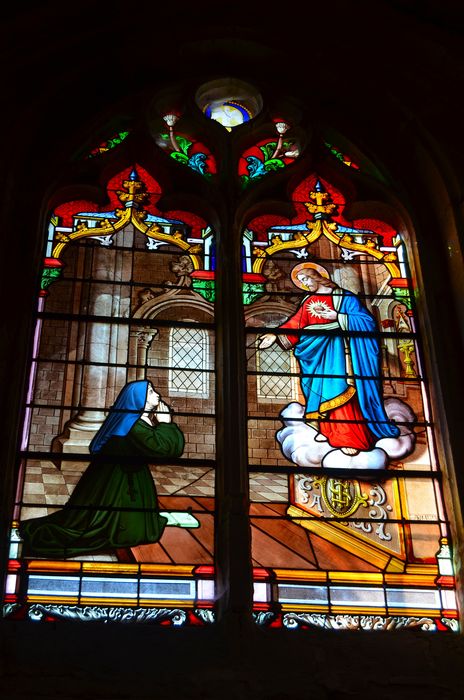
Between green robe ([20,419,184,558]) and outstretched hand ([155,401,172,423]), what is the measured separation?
0.05m

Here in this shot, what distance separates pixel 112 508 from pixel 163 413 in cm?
63

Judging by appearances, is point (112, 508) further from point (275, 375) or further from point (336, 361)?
point (336, 361)

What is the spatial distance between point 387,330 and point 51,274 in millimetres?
2016

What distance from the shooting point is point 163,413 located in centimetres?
617

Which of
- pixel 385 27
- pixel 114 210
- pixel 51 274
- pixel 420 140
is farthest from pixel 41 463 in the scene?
pixel 385 27

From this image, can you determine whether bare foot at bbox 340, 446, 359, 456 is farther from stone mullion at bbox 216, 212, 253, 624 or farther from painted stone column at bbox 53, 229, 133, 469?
painted stone column at bbox 53, 229, 133, 469

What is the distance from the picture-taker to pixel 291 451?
608 cm

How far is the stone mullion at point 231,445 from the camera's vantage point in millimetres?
5391

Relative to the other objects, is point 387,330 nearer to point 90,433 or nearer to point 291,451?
point 291,451

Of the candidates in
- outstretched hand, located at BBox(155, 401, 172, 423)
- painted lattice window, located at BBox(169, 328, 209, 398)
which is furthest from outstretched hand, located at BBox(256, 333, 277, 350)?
outstretched hand, located at BBox(155, 401, 172, 423)

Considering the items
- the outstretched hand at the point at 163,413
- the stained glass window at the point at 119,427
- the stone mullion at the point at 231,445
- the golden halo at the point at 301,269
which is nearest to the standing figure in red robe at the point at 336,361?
the golden halo at the point at 301,269

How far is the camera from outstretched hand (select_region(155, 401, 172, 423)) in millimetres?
6152

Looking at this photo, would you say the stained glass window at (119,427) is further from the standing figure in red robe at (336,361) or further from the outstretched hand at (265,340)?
the standing figure in red robe at (336,361)

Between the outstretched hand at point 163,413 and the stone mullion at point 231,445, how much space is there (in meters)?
0.27
